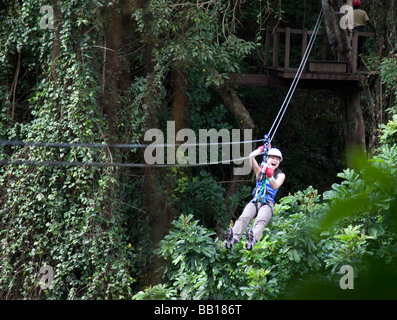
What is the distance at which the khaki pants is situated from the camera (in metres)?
4.38

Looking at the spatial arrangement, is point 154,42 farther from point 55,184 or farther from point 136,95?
point 55,184

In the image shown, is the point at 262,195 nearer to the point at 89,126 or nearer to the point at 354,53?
the point at 89,126

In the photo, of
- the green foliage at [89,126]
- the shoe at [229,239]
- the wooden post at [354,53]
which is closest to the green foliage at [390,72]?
the wooden post at [354,53]

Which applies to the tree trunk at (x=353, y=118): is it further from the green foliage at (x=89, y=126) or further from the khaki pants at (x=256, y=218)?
the khaki pants at (x=256, y=218)

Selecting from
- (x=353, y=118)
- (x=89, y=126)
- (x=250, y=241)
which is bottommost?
(x=250, y=241)

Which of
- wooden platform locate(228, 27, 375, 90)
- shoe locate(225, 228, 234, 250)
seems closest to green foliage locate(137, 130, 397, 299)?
shoe locate(225, 228, 234, 250)

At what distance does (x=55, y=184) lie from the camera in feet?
21.2

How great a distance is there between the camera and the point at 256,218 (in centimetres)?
446

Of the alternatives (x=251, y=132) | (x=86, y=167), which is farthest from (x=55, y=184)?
(x=251, y=132)

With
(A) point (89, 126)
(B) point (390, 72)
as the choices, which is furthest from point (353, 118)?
(A) point (89, 126)

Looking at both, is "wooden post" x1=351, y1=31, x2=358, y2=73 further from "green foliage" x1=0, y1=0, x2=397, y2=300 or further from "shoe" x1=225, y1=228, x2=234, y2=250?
"shoe" x1=225, y1=228, x2=234, y2=250

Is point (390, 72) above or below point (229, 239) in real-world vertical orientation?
above

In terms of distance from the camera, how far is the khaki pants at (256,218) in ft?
14.4

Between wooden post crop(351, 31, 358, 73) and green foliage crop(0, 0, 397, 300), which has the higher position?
wooden post crop(351, 31, 358, 73)
